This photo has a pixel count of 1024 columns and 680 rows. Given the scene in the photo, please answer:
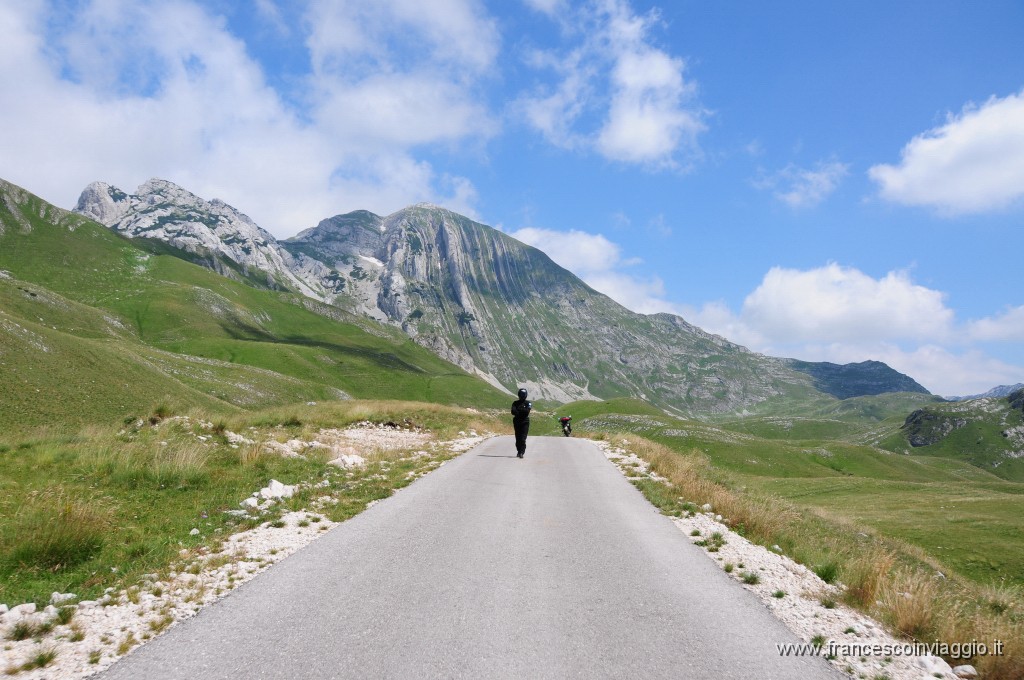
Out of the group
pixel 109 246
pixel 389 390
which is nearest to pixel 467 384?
pixel 389 390

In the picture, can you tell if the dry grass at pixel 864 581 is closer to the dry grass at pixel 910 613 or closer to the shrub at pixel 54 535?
the dry grass at pixel 910 613

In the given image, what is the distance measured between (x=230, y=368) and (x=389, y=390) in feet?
229

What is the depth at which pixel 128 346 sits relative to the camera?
6153cm

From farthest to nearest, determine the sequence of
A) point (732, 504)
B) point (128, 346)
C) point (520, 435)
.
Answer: point (128, 346) → point (520, 435) → point (732, 504)

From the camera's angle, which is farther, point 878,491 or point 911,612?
point 878,491

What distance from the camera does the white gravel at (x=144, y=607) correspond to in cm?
554

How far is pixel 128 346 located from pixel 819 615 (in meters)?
75.8

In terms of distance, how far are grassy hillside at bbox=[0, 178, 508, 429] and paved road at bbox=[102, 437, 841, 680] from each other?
21.3 meters

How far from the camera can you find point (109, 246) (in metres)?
190

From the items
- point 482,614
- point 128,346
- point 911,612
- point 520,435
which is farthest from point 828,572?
point 128,346

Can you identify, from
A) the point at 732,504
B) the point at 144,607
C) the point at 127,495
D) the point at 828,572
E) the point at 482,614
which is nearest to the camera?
the point at 482,614

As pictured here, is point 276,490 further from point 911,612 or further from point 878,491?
point 878,491

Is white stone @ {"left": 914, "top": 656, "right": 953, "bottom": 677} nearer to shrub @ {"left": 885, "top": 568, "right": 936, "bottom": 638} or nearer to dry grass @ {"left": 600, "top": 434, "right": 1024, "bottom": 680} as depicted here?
dry grass @ {"left": 600, "top": 434, "right": 1024, "bottom": 680}

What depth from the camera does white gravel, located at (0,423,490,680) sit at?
5536 millimetres
